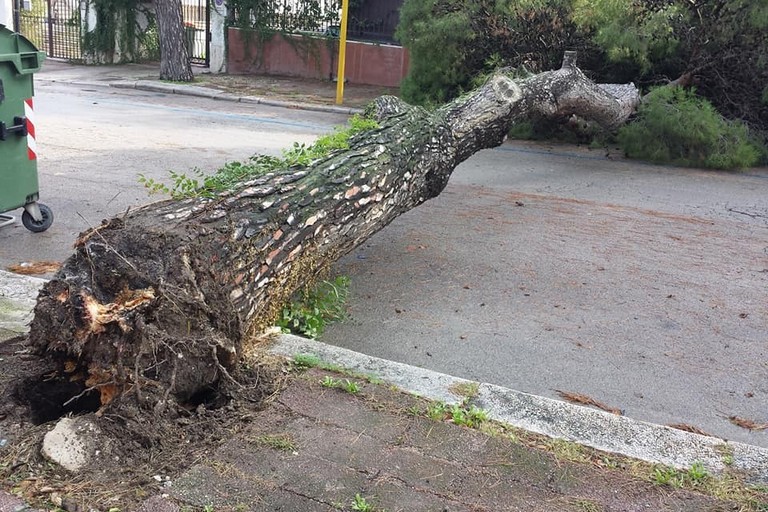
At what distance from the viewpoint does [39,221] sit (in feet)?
22.8

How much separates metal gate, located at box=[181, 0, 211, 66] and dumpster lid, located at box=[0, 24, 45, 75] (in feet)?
59.3

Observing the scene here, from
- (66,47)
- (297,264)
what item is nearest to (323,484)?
(297,264)

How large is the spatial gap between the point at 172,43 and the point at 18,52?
48.4ft

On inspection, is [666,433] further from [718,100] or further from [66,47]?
[66,47]

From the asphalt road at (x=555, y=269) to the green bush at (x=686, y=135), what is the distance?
37 cm

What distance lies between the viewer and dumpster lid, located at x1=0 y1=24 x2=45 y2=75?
630cm

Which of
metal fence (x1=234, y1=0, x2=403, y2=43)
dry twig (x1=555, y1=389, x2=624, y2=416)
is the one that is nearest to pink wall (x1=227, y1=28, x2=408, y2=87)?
metal fence (x1=234, y1=0, x2=403, y2=43)

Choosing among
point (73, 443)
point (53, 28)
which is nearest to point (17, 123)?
point (73, 443)

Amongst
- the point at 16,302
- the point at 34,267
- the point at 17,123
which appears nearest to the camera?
the point at 16,302

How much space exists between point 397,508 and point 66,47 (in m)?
26.5

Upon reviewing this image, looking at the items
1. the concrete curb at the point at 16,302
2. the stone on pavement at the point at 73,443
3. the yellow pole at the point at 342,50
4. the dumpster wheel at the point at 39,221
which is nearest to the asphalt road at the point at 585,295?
the concrete curb at the point at 16,302

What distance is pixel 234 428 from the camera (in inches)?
133

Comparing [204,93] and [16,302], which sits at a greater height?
[204,93]

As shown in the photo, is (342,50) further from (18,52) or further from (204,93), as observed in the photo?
(18,52)
